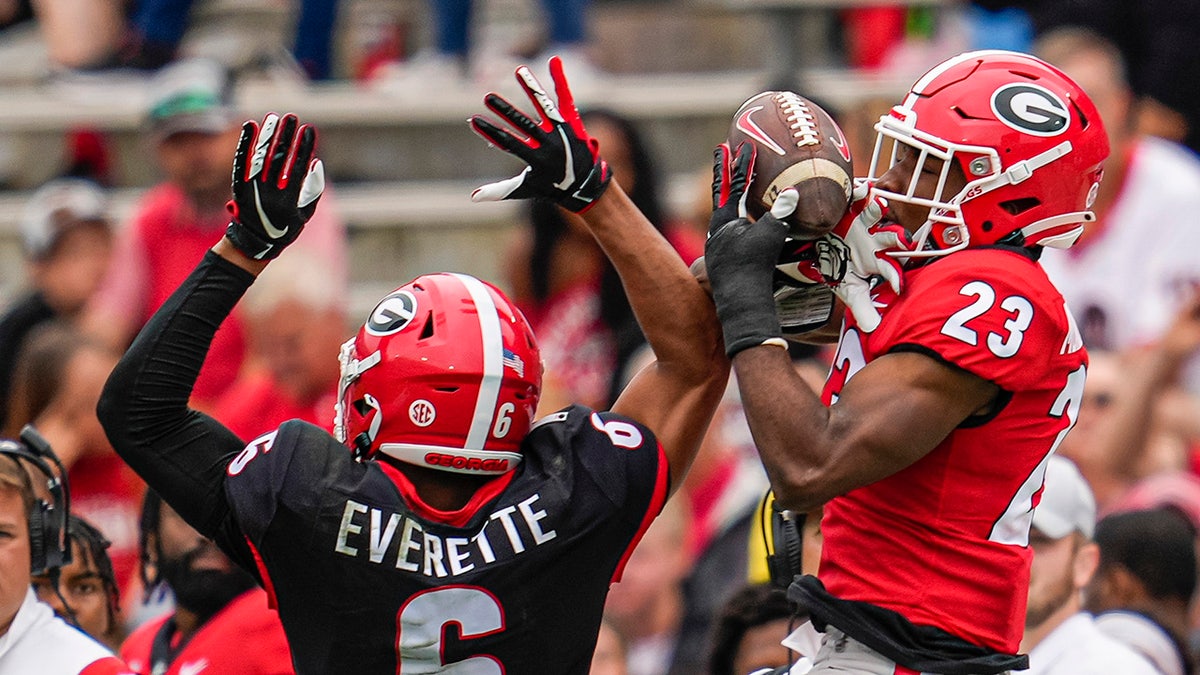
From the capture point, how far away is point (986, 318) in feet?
10.9

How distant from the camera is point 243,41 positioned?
9641 mm

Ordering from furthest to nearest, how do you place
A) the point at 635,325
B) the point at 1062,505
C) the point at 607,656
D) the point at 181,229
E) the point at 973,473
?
the point at 181,229
the point at 635,325
the point at 607,656
the point at 1062,505
the point at 973,473

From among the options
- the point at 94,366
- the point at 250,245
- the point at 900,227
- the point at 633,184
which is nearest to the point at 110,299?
the point at 94,366

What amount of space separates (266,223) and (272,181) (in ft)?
0.28

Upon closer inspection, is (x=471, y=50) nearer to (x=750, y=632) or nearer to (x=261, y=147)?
(x=750, y=632)

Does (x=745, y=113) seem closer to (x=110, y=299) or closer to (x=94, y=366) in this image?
(x=94, y=366)

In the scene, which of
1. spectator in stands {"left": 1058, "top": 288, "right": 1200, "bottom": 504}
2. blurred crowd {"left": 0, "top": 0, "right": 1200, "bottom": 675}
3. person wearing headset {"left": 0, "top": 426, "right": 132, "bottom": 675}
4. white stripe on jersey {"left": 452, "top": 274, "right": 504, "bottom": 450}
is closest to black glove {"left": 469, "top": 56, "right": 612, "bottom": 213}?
white stripe on jersey {"left": 452, "top": 274, "right": 504, "bottom": 450}

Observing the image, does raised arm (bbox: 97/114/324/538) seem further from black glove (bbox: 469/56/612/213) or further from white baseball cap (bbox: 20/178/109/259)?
white baseball cap (bbox: 20/178/109/259)

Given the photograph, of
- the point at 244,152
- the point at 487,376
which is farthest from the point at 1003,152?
the point at 244,152

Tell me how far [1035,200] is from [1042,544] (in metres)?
1.60

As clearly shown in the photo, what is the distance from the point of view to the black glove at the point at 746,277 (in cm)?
337

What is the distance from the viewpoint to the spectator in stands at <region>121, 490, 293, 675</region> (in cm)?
404

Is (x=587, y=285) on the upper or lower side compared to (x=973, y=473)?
lower

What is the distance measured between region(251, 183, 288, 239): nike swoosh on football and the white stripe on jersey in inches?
16.0
